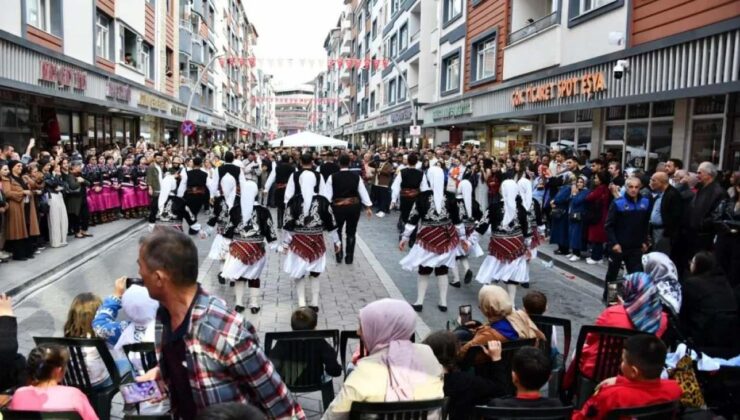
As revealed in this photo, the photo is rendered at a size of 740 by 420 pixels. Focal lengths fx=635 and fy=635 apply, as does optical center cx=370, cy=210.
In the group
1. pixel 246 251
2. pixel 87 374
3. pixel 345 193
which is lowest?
pixel 87 374

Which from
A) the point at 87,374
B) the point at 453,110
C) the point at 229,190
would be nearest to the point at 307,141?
the point at 453,110

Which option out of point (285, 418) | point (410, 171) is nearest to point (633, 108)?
point (410, 171)

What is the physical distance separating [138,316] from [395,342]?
2359 millimetres

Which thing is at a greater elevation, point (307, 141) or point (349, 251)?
point (307, 141)

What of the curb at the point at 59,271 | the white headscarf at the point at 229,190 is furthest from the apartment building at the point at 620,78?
the curb at the point at 59,271

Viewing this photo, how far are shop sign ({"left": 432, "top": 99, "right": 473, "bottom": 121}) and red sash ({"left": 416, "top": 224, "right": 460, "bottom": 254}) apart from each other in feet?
48.3

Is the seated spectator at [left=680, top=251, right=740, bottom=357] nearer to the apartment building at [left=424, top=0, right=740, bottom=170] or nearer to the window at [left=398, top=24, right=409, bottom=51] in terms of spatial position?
the apartment building at [left=424, top=0, right=740, bottom=170]

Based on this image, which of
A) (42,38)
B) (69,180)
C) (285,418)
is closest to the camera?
(285,418)

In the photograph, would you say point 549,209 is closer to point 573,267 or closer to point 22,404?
point 573,267

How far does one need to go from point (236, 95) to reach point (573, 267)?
2478 inches

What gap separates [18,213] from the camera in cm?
1055

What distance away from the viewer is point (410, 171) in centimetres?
907

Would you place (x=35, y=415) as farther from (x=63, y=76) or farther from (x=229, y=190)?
(x=63, y=76)

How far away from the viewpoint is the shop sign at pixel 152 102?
24.7 meters
